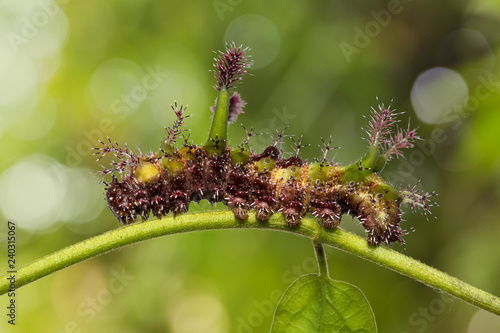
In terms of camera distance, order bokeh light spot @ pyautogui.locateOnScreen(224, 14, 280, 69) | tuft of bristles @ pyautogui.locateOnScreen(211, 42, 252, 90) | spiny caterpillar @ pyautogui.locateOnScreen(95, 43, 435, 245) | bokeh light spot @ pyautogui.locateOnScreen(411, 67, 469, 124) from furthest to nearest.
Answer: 1. bokeh light spot @ pyautogui.locateOnScreen(224, 14, 280, 69)
2. bokeh light spot @ pyautogui.locateOnScreen(411, 67, 469, 124)
3. spiny caterpillar @ pyautogui.locateOnScreen(95, 43, 435, 245)
4. tuft of bristles @ pyautogui.locateOnScreen(211, 42, 252, 90)

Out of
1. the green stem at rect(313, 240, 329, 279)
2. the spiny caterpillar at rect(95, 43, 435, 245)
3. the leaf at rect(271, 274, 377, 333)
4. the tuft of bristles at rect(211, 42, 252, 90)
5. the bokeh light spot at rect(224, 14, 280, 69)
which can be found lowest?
the leaf at rect(271, 274, 377, 333)

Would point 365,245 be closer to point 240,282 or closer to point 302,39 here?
point 240,282

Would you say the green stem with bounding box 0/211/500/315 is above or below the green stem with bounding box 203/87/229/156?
below

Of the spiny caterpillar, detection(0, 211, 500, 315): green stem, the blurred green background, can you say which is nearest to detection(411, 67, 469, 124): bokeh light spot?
the blurred green background

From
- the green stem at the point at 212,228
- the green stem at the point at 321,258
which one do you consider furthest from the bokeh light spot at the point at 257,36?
the green stem at the point at 212,228

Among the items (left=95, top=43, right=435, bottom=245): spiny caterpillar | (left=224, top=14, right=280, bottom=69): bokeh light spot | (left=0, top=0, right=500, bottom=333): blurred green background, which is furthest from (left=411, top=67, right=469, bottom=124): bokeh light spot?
(left=95, top=43, right=435, bottom=245): spiny caterpillar

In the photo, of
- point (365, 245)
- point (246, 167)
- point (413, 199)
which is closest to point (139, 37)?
point (246, 167)

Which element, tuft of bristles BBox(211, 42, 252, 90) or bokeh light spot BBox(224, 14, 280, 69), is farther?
bokeh light spot BBox(224, 14, 280, 69)

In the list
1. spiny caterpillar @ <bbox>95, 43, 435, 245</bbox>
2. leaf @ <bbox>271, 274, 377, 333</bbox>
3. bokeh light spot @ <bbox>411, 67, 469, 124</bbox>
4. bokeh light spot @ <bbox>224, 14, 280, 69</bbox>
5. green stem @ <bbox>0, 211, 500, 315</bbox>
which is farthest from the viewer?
bokeh light spot @ <bbox>224, 14, 280, 69</bbox>

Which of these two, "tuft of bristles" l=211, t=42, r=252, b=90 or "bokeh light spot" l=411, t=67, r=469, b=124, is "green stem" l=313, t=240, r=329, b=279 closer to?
"tuft of bristles" l=211, t=42, r=252, b=90
